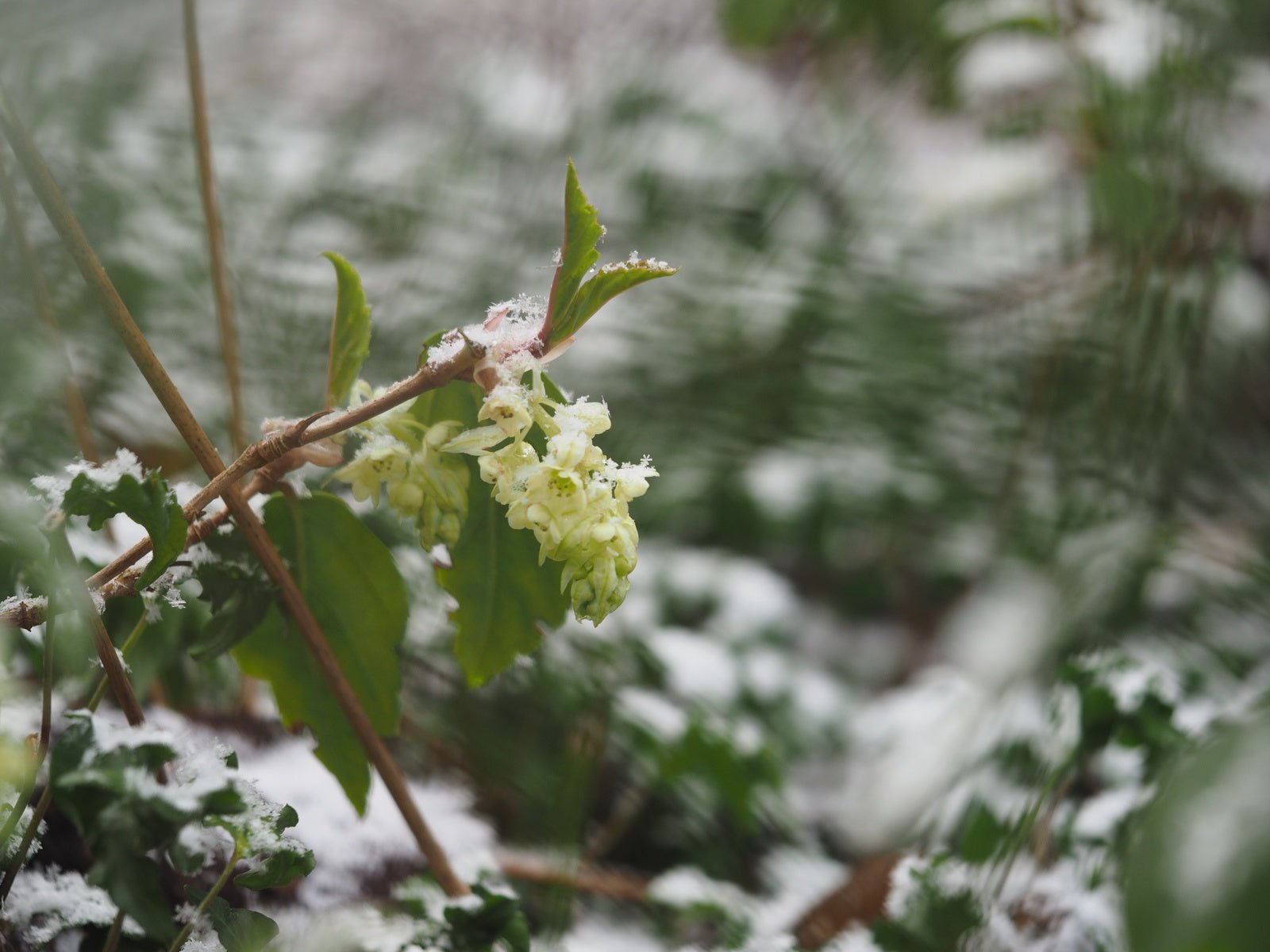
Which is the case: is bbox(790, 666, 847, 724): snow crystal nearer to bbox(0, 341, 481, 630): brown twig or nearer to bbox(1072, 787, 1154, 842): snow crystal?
bbox(1072, 787, 1154, 842): snow crystal

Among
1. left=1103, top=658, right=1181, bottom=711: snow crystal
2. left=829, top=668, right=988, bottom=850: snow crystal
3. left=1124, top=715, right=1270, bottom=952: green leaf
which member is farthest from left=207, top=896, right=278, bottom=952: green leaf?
left=829, top=668, right=988, bottom=850: snow crystal

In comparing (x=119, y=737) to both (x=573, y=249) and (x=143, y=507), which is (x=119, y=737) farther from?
(x=573, y=249)

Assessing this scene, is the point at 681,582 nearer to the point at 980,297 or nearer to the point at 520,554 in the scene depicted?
the point at 980,297

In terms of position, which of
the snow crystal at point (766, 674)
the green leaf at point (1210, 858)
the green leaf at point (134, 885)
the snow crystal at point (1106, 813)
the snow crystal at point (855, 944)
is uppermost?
the green leaf at point (1210, 858)

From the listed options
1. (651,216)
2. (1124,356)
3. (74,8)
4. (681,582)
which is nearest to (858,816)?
(681,582)

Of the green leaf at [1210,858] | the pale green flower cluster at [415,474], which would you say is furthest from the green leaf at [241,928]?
the green leaf at [1210,858]

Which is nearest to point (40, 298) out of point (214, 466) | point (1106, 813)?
point (214, 466)

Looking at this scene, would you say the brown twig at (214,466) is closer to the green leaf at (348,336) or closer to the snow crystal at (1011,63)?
the green leaf at (348,336)
